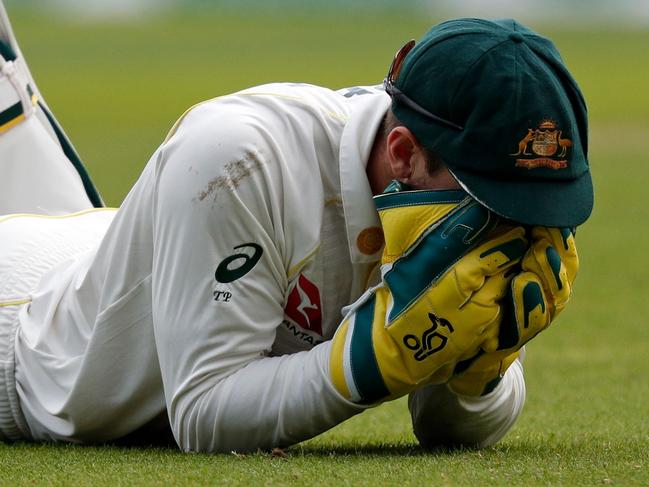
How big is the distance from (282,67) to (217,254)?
19.1 m

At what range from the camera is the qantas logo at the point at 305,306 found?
8.91 ft

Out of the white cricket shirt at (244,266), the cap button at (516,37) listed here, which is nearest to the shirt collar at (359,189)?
the white cricket shirt at (244,266)

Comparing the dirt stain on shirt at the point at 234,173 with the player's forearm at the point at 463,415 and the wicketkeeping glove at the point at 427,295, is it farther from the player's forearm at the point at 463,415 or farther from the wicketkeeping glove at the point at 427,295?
the player's forearm at the point at 463,415

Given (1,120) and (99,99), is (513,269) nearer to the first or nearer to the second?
(1,120)

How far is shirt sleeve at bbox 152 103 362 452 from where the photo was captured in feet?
8.53

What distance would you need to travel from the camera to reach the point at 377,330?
8.36ft

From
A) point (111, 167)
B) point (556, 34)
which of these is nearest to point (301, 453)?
point (111, 167)

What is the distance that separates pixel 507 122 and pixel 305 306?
61 cm

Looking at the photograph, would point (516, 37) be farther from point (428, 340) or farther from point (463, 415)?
point (463, 415)

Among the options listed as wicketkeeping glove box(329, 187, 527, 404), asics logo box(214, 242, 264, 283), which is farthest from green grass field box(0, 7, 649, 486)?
asics logo box(214, 242, 264, 283)

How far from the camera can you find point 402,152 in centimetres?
260

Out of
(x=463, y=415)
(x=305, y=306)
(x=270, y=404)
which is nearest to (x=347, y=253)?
(x=305, y=306)

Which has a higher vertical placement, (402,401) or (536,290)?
(536,290)

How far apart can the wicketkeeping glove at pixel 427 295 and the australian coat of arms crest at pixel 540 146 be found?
126 millimetres
